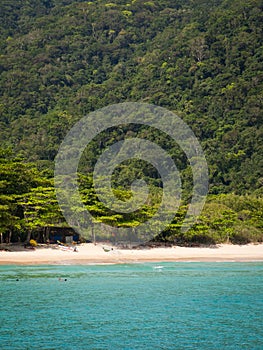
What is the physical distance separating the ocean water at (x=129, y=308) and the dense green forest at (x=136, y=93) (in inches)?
325

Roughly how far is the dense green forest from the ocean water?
8.25 m

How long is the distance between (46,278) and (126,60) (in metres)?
90.9

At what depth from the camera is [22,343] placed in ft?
41.1

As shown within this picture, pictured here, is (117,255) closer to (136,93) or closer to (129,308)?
(129,308)

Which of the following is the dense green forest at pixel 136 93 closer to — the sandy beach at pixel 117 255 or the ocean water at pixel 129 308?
the sandy beach at pixel 117 255

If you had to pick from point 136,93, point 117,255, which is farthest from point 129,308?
point 136,93

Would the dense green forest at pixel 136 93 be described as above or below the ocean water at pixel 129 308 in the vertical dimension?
above

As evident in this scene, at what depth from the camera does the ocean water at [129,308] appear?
42.6 feet

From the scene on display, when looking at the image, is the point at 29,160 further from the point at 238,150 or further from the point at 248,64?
the point at 248,64

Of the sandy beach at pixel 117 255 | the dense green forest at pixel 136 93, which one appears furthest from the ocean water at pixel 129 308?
the dense green forest at pixel 136 93

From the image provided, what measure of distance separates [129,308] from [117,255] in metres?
14.4

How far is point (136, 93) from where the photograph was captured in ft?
279

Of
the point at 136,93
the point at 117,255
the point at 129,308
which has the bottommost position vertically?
the point at 129,308

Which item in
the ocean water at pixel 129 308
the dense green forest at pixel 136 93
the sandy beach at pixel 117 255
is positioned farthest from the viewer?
the dense green forest at pixel 136 93
